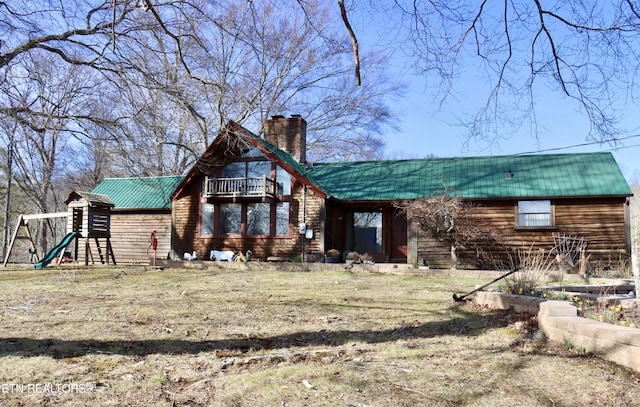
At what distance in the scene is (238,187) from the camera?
1881cm

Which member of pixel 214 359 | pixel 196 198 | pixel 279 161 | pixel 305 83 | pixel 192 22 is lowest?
pixel 214 359

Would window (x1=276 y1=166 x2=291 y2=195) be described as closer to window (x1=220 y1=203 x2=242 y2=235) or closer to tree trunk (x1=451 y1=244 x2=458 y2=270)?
window (x1=220 y1=203 x2=242 y2=235)

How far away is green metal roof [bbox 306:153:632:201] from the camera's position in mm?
16609

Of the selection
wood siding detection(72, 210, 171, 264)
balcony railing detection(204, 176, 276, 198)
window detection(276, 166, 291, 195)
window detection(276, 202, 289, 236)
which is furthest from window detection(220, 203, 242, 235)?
wood siding detection(72, 210, 171, 264)

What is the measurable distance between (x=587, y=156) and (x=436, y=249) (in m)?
6.86

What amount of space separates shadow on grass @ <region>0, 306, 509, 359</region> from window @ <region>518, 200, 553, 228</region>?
11627 mm

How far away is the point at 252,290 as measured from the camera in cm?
988

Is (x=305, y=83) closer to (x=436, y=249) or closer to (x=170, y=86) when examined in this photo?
(x=436, y=249)

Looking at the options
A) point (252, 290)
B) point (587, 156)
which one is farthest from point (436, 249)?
point (252, 290)

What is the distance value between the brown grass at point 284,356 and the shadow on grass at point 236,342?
2 centimetres

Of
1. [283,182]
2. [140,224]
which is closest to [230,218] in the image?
[283,182]

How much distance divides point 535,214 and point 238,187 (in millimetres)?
11102

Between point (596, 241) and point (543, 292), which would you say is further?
point (596, 241)

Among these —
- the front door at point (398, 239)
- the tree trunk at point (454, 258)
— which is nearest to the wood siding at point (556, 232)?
the tree trunk at point (454, 258)
